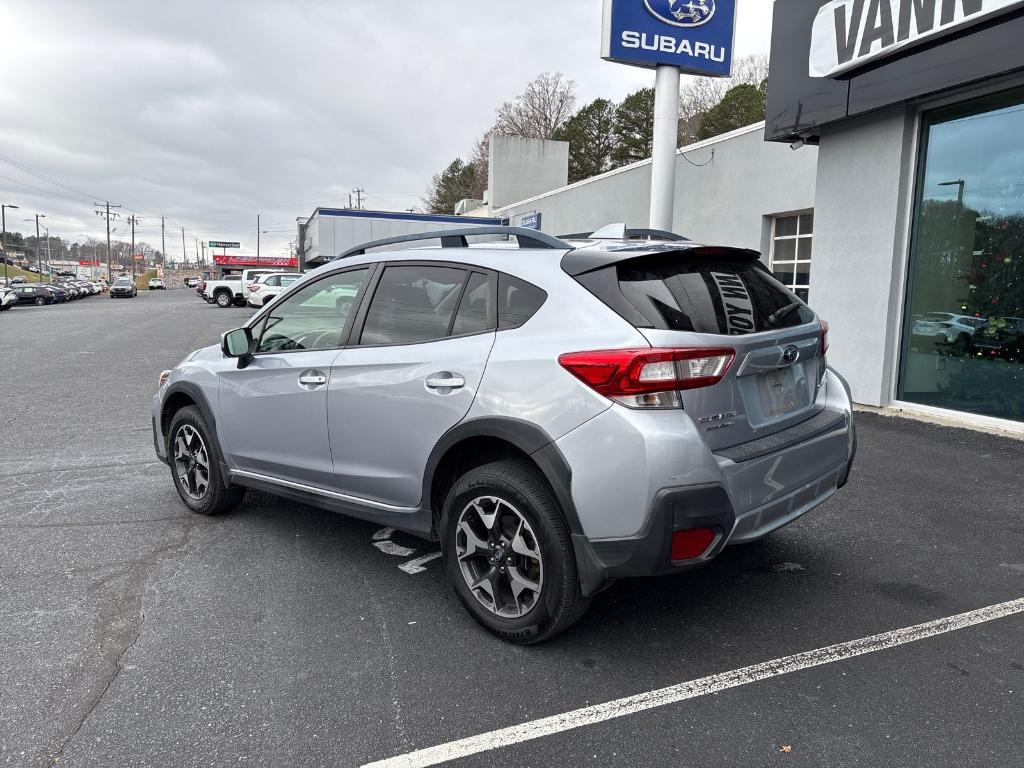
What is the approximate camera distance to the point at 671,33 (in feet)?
38.8

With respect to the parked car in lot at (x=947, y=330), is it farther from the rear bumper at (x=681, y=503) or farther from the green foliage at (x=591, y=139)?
the green foliage at (x=591, y=139)

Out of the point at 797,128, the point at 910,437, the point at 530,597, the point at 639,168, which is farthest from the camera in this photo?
the point at 639,168

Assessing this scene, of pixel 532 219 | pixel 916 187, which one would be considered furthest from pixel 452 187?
pixel 916 187

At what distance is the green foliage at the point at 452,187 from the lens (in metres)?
61.1

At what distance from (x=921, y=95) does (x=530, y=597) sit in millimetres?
6899

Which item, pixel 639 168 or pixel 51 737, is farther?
pixel 639 168

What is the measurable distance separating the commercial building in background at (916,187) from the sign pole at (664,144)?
128 inches

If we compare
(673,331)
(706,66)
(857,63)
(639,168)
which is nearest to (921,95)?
(857,63)

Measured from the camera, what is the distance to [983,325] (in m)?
7.41

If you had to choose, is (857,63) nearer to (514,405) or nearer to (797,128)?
(797,128)

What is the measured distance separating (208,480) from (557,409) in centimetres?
291

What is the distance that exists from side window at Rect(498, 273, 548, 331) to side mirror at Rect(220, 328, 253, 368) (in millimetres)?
1864

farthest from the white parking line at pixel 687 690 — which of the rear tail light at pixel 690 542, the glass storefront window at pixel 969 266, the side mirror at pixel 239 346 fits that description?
the glass storefront window at pixel 969 266

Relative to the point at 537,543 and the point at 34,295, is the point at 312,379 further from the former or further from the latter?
the point at 34,295
